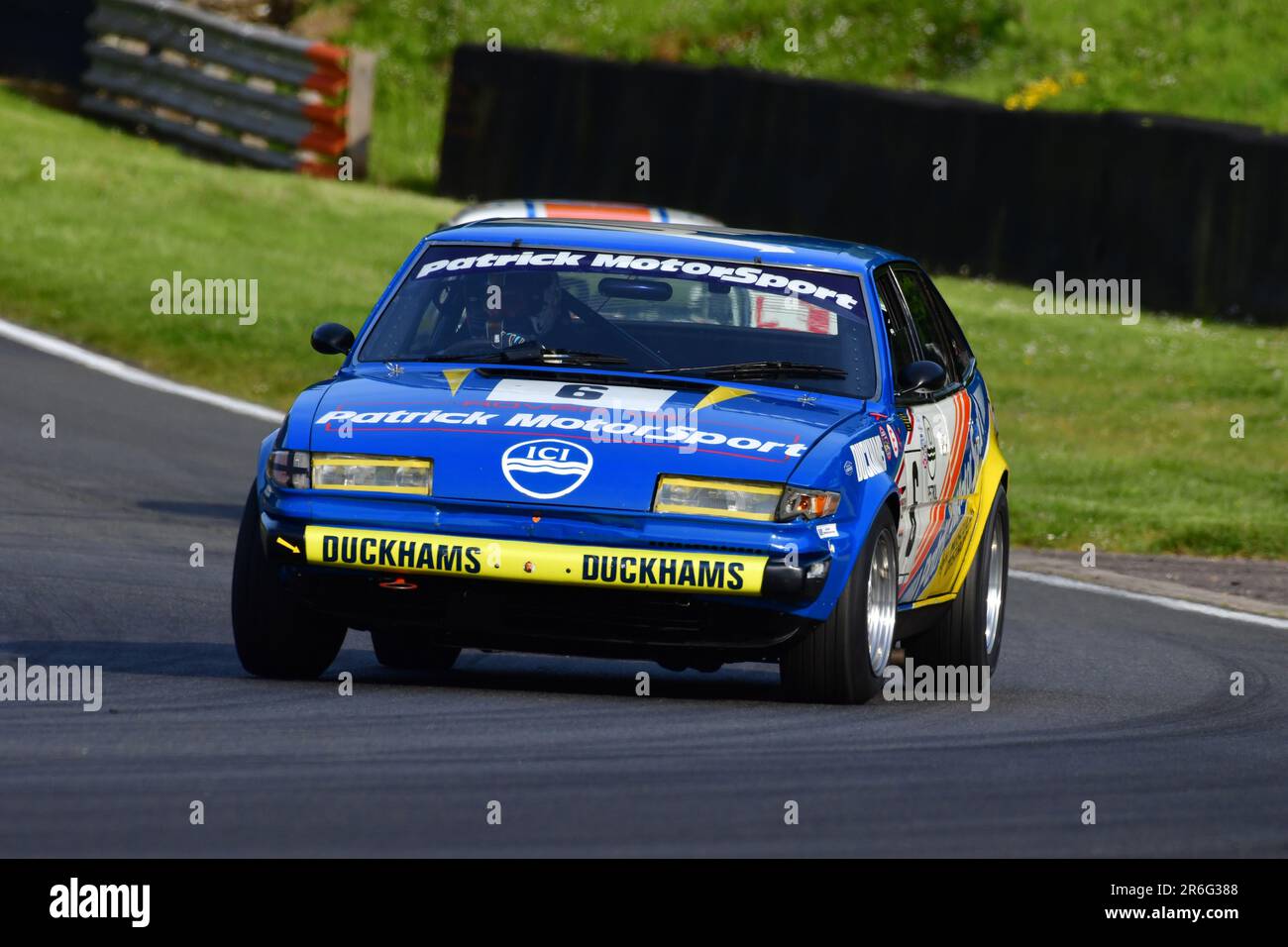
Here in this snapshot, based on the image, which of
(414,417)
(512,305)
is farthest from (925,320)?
(414,417)

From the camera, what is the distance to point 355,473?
7.57 metres

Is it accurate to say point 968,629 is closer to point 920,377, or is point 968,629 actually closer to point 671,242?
point 920,377

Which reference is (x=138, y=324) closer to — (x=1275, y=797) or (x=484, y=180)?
(x=484, y=180)

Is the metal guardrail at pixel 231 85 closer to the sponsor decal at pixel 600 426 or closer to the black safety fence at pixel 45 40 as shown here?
the black safety fence at pixel 45 40

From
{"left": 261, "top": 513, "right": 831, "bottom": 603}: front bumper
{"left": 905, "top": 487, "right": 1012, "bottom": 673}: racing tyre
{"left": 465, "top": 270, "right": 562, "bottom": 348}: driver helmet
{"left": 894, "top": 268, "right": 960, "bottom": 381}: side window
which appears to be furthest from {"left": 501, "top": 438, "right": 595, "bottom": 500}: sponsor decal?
{"left": 894, "top": 268, "right": 960, "bottom": 381}: side window

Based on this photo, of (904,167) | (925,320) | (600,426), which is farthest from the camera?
(904,167)

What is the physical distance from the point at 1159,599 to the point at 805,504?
5.36 meters

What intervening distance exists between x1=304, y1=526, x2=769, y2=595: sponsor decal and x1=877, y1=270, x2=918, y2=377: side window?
4.56 ft

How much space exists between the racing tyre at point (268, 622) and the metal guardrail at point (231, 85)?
18.7m

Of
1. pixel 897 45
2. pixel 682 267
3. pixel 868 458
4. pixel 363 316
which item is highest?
pixel 897 45

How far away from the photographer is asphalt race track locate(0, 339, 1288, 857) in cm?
580

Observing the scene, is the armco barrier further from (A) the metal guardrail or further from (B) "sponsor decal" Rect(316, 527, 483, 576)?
(B) "sponsor decal" Rect(316, 527, 483, 576)

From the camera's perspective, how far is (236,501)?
1355 cm

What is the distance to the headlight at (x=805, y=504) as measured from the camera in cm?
742
